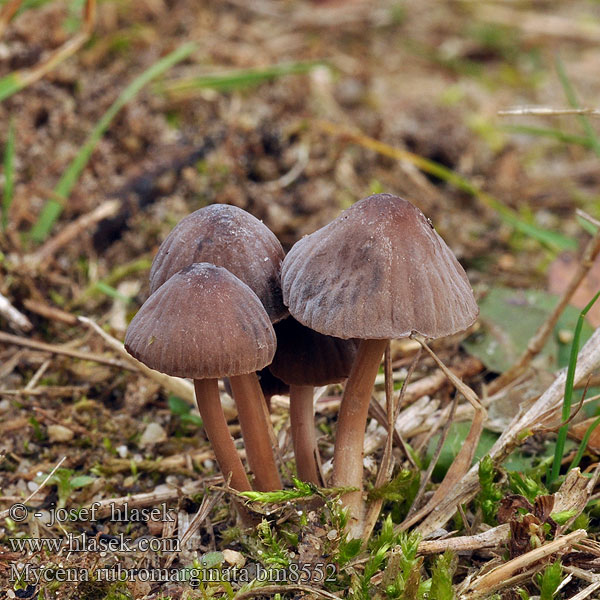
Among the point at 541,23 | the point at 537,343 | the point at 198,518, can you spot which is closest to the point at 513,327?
the point at 537,343

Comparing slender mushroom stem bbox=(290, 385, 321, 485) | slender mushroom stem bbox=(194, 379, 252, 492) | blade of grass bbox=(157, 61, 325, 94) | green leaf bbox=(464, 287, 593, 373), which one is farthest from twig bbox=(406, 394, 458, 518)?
blade of grass bbox=(157, 61, 325, 94)

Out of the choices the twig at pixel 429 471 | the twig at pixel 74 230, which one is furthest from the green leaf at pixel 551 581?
the twig at pixel 74 230

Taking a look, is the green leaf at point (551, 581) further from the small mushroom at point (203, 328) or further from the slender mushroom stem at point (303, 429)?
the small mushroom at point (203, 328)

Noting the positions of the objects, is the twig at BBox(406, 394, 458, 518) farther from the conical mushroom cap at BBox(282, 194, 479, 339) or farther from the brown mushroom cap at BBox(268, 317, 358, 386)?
the conical mushroom cap at BBox(282, 194, 479, 339)

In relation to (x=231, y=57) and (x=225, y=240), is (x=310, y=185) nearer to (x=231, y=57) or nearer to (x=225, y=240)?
(x=231, y=57)

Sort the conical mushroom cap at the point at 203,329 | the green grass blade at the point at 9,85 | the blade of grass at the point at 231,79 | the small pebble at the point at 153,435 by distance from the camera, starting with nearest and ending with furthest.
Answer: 1. the conical mushroom cap at the point at 203,329
2. the small pebble at the point at 153,435
3. the green grass blade at the point at 9,85
4. the blade of grass at the point at 231,79

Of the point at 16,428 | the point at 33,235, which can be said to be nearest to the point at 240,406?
the point at 16,428

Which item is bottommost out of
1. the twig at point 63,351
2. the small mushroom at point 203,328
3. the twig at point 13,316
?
the twig at point 63,351
